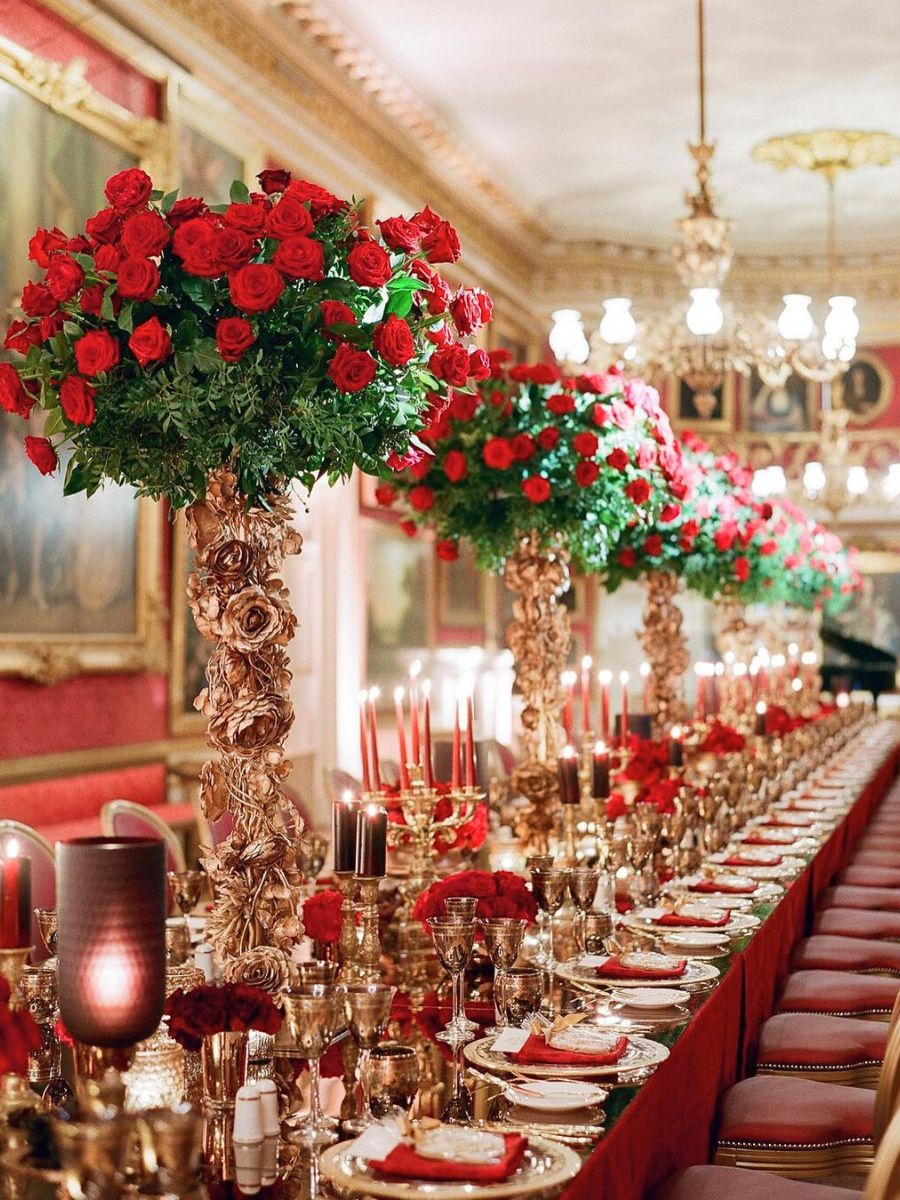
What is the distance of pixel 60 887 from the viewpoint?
6.05 ft

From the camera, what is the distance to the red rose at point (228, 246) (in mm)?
2334

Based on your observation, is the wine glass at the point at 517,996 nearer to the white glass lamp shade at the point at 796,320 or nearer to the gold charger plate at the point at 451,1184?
the gold charger plate at the point at 451,1184

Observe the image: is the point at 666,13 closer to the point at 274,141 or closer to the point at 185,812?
the point at 274,141

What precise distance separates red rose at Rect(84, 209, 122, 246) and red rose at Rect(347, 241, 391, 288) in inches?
14.9

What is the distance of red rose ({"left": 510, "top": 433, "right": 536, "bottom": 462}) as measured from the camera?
4480mm

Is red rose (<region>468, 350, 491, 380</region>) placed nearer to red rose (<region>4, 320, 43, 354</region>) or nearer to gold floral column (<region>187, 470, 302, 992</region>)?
gold floral column (<region>187, 470, 302, 992</region>)

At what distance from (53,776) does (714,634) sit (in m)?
9.78

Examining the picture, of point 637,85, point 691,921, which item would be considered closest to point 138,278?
point 691,921

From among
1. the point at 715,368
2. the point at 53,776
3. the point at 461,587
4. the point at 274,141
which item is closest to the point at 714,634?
the point at 461,587

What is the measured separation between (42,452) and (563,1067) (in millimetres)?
1328

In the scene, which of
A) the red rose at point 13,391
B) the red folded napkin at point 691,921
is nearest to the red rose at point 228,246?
the red rose at point 13,391

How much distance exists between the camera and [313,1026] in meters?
1.87

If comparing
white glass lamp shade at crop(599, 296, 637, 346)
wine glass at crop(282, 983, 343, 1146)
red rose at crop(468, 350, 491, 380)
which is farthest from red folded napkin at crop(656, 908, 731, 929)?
white glass lamp shade at crop(599, 296, 637, 346)

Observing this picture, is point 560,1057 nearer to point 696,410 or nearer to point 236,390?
point 236,390
